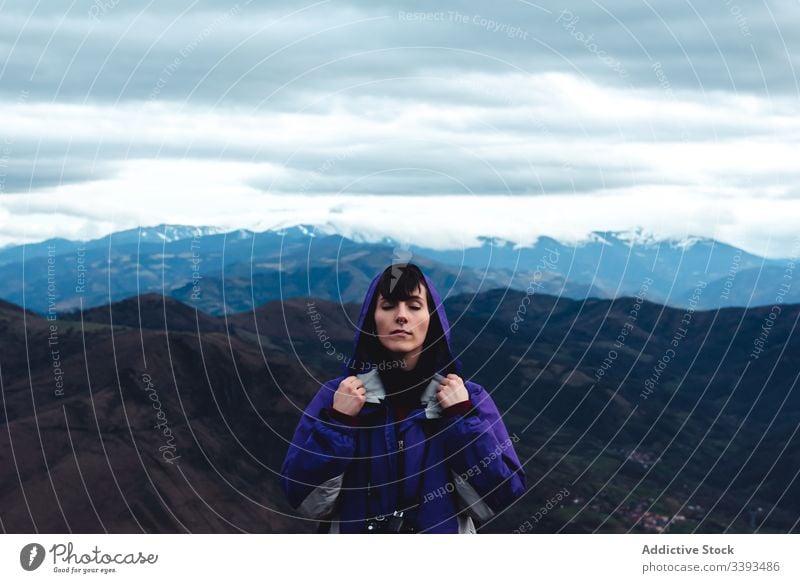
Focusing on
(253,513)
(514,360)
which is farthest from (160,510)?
(514,360)

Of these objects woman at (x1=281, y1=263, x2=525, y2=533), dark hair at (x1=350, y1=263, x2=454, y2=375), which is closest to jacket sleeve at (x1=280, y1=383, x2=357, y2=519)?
woman at (x1=281, y1=263, x2=525, y2=533)

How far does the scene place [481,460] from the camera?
12.1 metres

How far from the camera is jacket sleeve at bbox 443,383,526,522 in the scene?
12102 mm

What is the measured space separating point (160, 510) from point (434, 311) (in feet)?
205

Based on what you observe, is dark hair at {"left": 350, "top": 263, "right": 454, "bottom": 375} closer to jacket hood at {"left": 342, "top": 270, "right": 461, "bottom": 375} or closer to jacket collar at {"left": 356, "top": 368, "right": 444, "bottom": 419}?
jacket hood at {"left": 342, "top": 270, "right": 461, "bottom": 375}

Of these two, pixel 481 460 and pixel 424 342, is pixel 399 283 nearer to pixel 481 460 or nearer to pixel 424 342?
pixel 424 342

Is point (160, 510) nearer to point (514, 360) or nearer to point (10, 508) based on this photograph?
point (10, 508)

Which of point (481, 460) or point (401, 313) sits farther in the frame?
point (401, 313)

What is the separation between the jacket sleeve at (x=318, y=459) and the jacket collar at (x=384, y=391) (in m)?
0.40

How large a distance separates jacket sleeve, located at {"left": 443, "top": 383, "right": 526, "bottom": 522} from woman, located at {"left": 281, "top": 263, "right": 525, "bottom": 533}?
0.01 m

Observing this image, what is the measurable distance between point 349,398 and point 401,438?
29.4 inches

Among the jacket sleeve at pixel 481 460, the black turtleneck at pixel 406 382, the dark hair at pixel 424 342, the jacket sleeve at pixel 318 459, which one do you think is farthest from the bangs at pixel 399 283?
the jacket sleeve at pixel 481 460

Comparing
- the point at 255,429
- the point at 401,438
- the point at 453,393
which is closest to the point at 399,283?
the point at 453,393

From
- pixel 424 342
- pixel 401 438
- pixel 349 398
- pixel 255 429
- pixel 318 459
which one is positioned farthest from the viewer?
pixel 255 429
